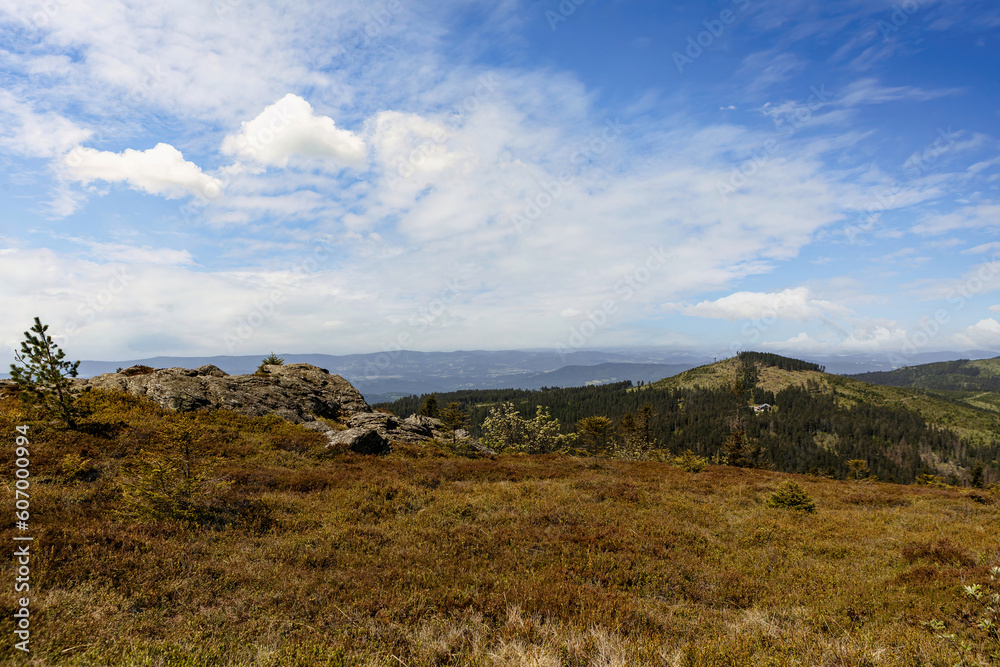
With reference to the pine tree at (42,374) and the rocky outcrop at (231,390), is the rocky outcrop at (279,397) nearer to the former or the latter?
the rocky outcrop at (231,390)

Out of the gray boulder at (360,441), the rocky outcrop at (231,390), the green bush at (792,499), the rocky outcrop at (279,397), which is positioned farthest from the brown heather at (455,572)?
the rocky outcrop at (231,390)

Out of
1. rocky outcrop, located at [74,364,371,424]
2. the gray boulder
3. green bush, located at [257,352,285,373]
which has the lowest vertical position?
the gray boulder

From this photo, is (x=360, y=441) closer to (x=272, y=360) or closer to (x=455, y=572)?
(x=455, y=572)

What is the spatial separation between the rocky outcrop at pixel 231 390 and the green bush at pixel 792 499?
1183 inches

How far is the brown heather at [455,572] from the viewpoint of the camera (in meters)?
6.24

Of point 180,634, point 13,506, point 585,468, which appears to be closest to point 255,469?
point 13,506

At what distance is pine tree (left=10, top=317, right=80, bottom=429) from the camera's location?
51.9 ft

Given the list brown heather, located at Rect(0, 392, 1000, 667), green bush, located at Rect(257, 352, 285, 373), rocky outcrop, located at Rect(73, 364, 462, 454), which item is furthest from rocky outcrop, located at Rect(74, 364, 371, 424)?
brown heather, located at Rect(0, 392, 1000, 667)

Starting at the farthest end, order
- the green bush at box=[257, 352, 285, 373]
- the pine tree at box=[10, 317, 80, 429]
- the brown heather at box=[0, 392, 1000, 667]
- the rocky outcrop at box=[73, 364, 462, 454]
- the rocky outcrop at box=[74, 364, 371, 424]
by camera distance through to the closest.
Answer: the green bush at box=[257, 352, 285, 373], the rocky outcrop at box=[74, 364, 371, 424], the rocky outcrop at box=[73, 364, 462, 454], the pine tree at box=[10, 317, 80, 429], the brown heather at box=[0, 392, 1000, 667]

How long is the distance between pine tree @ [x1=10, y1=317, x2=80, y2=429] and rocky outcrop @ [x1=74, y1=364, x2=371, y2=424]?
865 cm

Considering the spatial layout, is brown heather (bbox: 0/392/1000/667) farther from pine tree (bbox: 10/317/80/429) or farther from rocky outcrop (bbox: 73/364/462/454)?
rocky outcrop (bbox: 73/364/462/454)

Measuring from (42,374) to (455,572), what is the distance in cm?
1964

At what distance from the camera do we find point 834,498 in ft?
67.0

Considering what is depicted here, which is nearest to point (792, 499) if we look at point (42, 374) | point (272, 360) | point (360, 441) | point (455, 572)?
point (455, 572)
